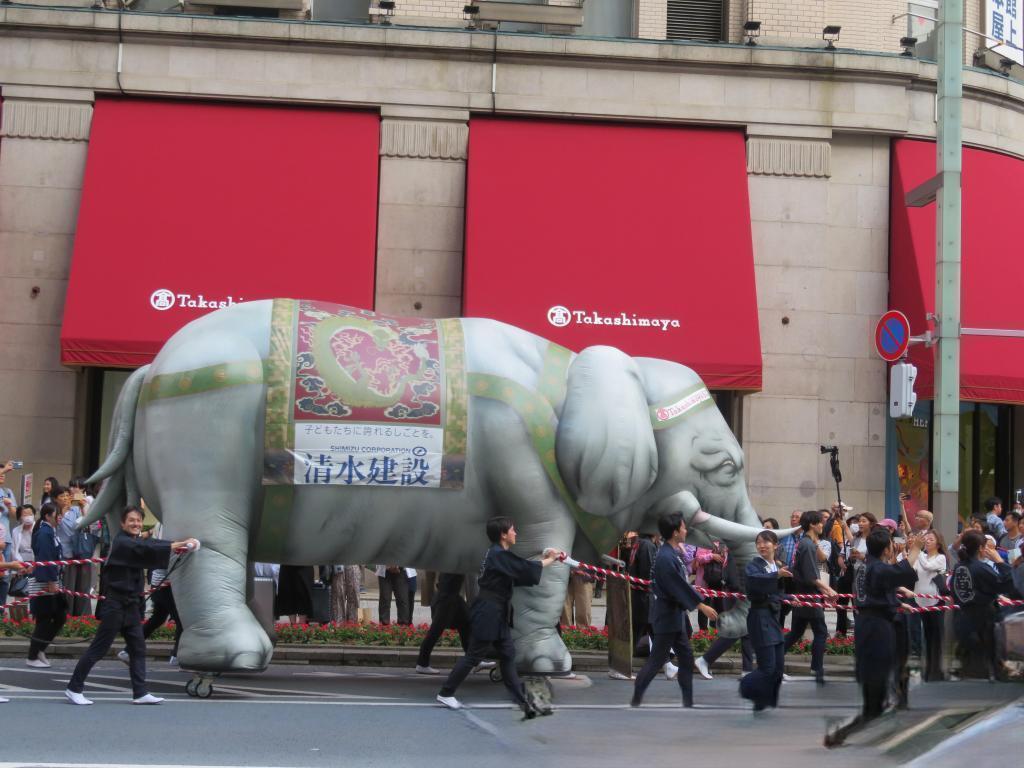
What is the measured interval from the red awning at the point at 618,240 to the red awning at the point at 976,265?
2.49 meters

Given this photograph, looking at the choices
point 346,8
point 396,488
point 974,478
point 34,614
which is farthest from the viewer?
point 974,478

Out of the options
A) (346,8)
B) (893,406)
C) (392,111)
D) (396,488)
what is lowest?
(396,488)

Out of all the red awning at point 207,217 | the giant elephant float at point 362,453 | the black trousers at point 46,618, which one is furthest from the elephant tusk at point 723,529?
the red awning at point 207,217

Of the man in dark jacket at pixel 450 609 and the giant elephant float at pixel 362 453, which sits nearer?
the giant elephant float at pixel 362 453

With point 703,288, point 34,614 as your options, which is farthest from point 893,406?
point 34,614

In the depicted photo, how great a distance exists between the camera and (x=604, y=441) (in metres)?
12.7

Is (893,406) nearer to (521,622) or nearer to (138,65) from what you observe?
(521,622)

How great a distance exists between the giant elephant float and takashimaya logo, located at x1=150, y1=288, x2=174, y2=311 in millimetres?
7748

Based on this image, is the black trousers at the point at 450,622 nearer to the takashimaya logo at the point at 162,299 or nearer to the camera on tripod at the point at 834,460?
the takashimaya logo at the point at 162,299

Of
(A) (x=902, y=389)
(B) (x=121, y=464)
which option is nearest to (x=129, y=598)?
(B) (x=121, y=464)

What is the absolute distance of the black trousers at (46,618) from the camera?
14.0 m

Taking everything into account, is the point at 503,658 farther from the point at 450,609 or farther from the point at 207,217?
the point at 207,217

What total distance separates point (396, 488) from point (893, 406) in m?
6.60

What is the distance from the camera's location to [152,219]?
68.7ft
